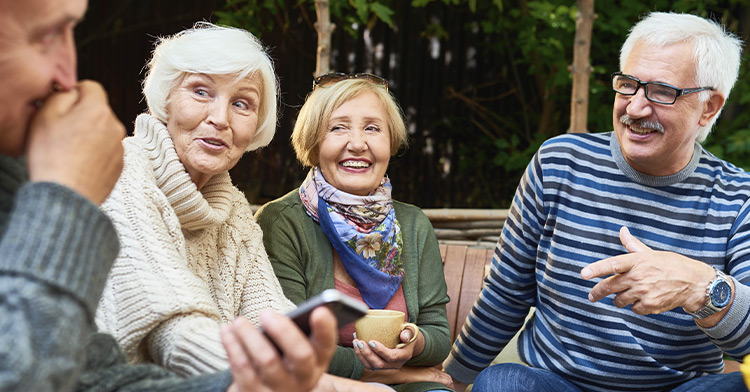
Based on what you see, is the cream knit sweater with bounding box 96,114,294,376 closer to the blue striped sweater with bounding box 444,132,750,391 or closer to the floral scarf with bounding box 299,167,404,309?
the floral scarf with bounding box 299,167,404,309

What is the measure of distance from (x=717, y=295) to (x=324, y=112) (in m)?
1.21

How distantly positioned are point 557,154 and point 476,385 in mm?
721

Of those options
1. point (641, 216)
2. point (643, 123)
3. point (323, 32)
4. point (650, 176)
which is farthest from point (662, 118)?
point (323, 32)

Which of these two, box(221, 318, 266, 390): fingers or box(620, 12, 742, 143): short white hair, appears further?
box(620, 12, 742, 143): short white hair

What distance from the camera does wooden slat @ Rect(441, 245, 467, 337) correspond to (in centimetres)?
260

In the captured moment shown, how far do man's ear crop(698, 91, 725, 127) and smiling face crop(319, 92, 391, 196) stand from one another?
944 millimetres

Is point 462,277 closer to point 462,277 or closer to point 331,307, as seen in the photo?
point 462,277

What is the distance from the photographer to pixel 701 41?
6.32ft

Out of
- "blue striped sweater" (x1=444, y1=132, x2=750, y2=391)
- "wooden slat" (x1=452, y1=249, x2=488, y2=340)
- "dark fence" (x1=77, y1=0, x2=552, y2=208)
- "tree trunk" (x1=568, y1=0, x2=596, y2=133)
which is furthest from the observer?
"dark fence" (x1=77, y1=0, x2=552, y2=208)

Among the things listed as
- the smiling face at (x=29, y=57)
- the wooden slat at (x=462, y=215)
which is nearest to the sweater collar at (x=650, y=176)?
the wooden slat at (x=462, y=215)

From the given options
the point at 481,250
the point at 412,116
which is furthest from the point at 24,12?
the point at 412,116

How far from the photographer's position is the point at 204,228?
1.71 meters

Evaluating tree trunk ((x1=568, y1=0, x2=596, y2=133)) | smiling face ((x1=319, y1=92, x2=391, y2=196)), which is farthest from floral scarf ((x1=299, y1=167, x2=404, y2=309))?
tree trunk ((x1=568, y1=0, x2=596, y2=133))

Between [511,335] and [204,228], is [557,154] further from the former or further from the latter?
[204,228]
